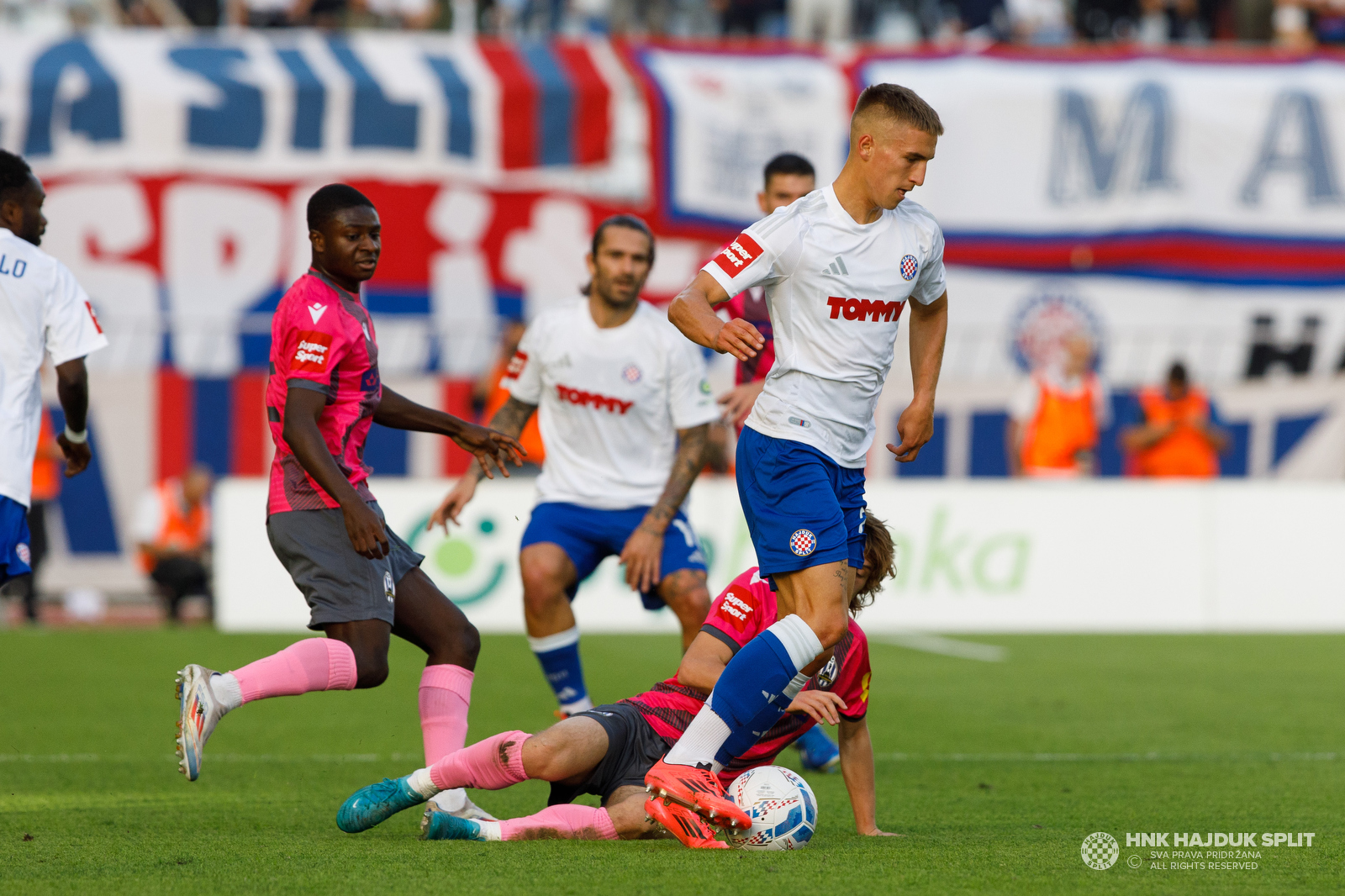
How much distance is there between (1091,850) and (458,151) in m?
13.9

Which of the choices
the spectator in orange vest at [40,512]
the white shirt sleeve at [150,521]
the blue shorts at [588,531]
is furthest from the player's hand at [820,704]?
the white shirt sleeve at [150,521]

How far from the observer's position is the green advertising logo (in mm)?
12547

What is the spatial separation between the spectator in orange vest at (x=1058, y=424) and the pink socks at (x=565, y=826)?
9.98m

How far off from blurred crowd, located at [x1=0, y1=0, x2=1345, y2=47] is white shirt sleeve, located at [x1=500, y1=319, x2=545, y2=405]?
1267 centimetres

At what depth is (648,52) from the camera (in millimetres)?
17922

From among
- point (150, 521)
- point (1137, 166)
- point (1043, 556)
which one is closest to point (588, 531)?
point (1043, 556)

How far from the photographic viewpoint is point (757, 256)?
4.71m

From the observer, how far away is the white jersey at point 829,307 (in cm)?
478

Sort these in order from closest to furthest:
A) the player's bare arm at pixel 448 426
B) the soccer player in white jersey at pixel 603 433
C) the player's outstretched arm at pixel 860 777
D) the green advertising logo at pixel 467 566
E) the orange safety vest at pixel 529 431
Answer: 1. the player's outstretched arm at pixel 860 777
2. the player's bare arm at pixel 448 426
3. the soccer player in white jersey at pixel 603 433
4. the orange safety vest at pixel 529 431
5. the green advertising logo at pixel 467 566

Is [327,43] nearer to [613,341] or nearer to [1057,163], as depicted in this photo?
[1057,163]

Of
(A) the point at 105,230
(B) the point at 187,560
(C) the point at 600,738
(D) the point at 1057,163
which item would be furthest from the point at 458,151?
(C) the point at 600,738

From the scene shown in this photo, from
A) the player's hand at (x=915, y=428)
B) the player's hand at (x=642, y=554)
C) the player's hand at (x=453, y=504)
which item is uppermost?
the player's hand at (x=915, y=428)

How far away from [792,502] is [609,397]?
220 cm

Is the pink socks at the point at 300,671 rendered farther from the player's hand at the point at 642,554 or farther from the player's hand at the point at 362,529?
the player's hand at the point at 642,554
